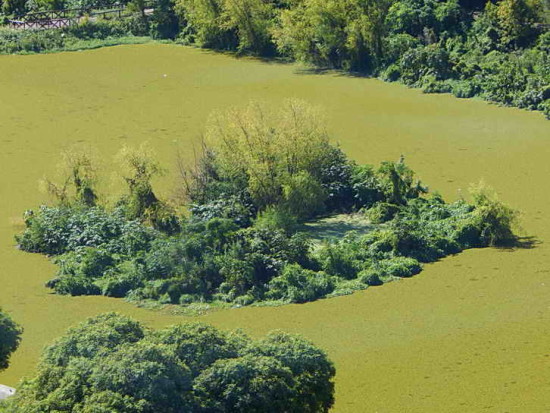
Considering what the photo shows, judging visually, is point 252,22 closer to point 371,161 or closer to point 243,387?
point 371,161

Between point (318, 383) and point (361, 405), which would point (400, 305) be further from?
point (318, 383)

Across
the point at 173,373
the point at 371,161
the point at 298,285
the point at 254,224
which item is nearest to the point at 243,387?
the point at 173,373

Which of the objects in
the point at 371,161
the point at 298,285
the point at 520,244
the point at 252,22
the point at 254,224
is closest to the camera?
the point at 298,285

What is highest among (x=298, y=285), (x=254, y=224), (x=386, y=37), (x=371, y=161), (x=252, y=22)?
(x=252, y=22)

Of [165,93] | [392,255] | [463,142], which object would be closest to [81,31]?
[165,93]

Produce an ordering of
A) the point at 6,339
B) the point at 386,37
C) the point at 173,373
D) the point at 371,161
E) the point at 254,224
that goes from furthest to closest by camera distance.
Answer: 1. the point at 386,37
2. the point at 371,161
3. the point at 254,224
4. the point at 6,339
5. the point at 173,373

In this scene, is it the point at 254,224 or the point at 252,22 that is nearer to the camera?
the point at 254,224

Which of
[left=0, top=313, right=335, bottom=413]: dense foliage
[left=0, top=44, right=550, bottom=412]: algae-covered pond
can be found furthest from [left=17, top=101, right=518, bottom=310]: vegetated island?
[left=0, top=313, right=335, bottom=413]: dense foliage
